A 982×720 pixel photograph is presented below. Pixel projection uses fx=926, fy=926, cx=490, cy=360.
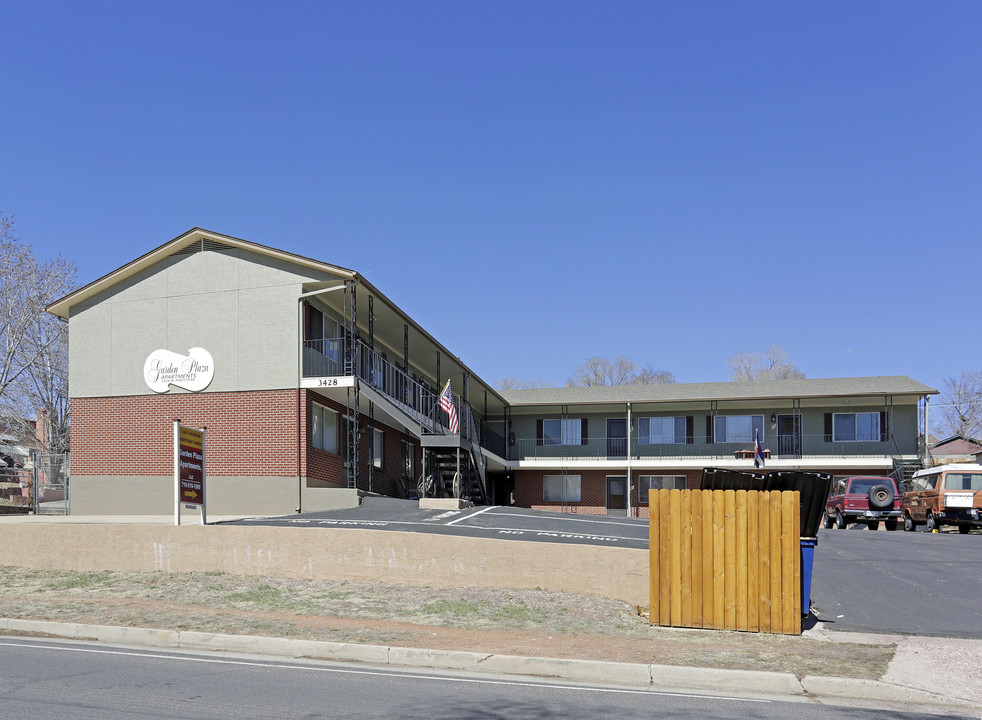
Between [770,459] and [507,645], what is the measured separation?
32.5 meters

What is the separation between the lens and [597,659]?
10078 mm

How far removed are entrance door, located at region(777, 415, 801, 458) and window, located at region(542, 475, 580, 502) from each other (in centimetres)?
955

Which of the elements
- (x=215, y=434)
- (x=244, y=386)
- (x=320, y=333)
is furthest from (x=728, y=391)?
(x=215, y=434)

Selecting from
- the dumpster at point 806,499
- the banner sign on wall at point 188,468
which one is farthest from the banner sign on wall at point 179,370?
the dumpster at point 806,499

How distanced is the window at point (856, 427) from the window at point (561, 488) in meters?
12.1

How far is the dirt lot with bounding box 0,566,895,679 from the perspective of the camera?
10602 millimetres

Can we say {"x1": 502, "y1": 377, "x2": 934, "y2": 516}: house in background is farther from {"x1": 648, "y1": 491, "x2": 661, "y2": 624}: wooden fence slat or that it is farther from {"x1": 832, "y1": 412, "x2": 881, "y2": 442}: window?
{"x1": 648, "y1": 491, "x2": 661, "y2": 624}: wooden fence slat

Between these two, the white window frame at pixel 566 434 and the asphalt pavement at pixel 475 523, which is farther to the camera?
the white window frame at pixel 566 434

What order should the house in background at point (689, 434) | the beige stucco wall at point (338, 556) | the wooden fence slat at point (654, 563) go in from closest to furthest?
the wooden fence slat at point (654, 563), the beige stucco wall at point (338, 556), the house in background at point (689, 434)

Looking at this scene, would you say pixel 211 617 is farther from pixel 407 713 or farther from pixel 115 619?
pixel 407 713

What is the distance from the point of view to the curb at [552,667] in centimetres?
916

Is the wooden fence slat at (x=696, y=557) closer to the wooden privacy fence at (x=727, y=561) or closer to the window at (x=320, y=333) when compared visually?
the wooden privacy fence at (x=727, y=561)

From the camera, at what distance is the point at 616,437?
44.6 meters

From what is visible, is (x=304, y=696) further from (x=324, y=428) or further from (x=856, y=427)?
(x=856, y=427)
